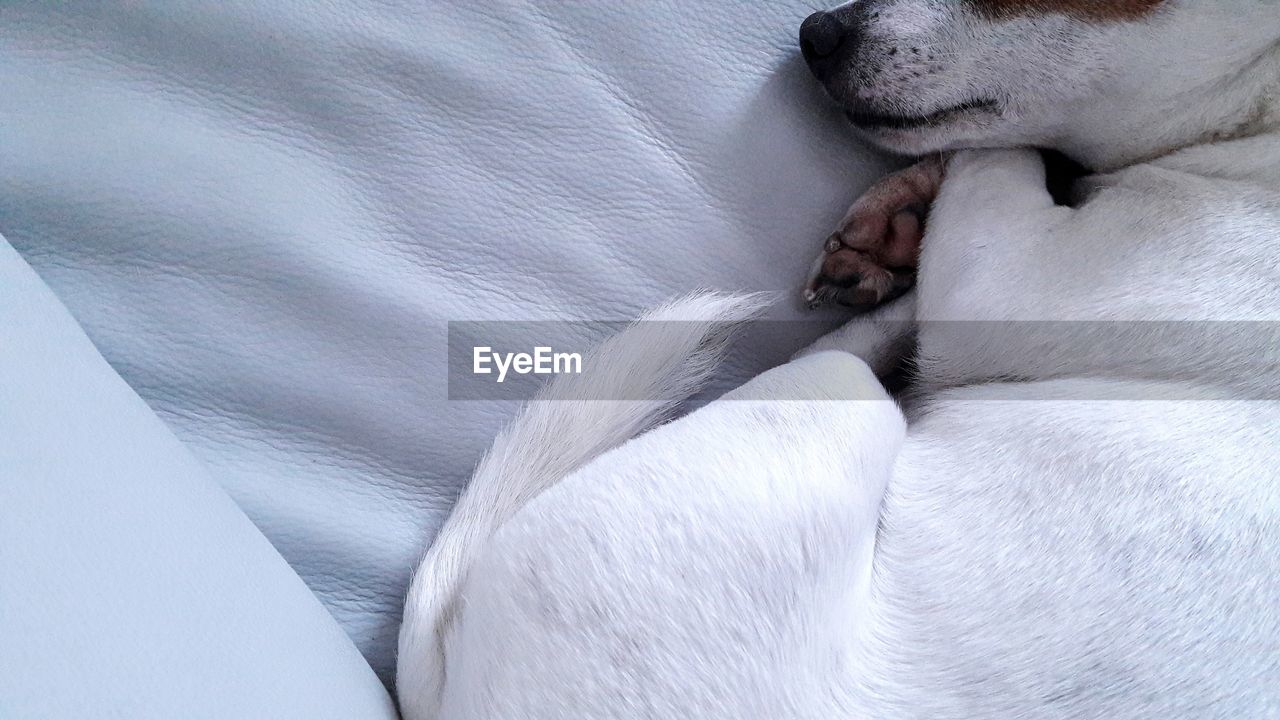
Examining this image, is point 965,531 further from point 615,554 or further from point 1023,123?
point 1023,123

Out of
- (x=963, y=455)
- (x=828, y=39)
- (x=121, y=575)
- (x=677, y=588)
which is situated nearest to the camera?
(x=121, y=575)

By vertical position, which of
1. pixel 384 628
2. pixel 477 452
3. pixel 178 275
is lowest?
pixel 384 628

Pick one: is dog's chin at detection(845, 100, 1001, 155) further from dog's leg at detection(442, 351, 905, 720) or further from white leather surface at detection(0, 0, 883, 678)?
dog's leg at detection(442, 351, 905, 720)

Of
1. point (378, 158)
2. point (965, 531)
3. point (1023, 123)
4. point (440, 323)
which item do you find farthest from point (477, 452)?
point (1023, 123)

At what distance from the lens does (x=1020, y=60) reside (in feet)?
3.29

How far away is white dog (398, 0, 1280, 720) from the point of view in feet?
2.33

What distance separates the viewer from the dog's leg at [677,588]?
0.70m

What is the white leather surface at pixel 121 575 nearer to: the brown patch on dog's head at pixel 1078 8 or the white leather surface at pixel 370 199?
the white leather surface at pixel 370 199

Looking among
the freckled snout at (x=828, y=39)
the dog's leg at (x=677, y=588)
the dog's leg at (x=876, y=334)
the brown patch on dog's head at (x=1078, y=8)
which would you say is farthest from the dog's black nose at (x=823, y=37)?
the dog's leg at (x=677, y=588)

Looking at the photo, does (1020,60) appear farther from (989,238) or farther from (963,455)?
(963,455)

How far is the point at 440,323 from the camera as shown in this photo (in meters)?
0.99

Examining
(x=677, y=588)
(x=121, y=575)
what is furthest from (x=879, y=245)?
(x=121, y=575)

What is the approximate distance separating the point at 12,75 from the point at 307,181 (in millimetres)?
316

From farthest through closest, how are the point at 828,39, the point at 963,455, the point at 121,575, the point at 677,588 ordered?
the point at 828,39 < the point at 963,455 < the point at 677,588 < the point at 121,575
